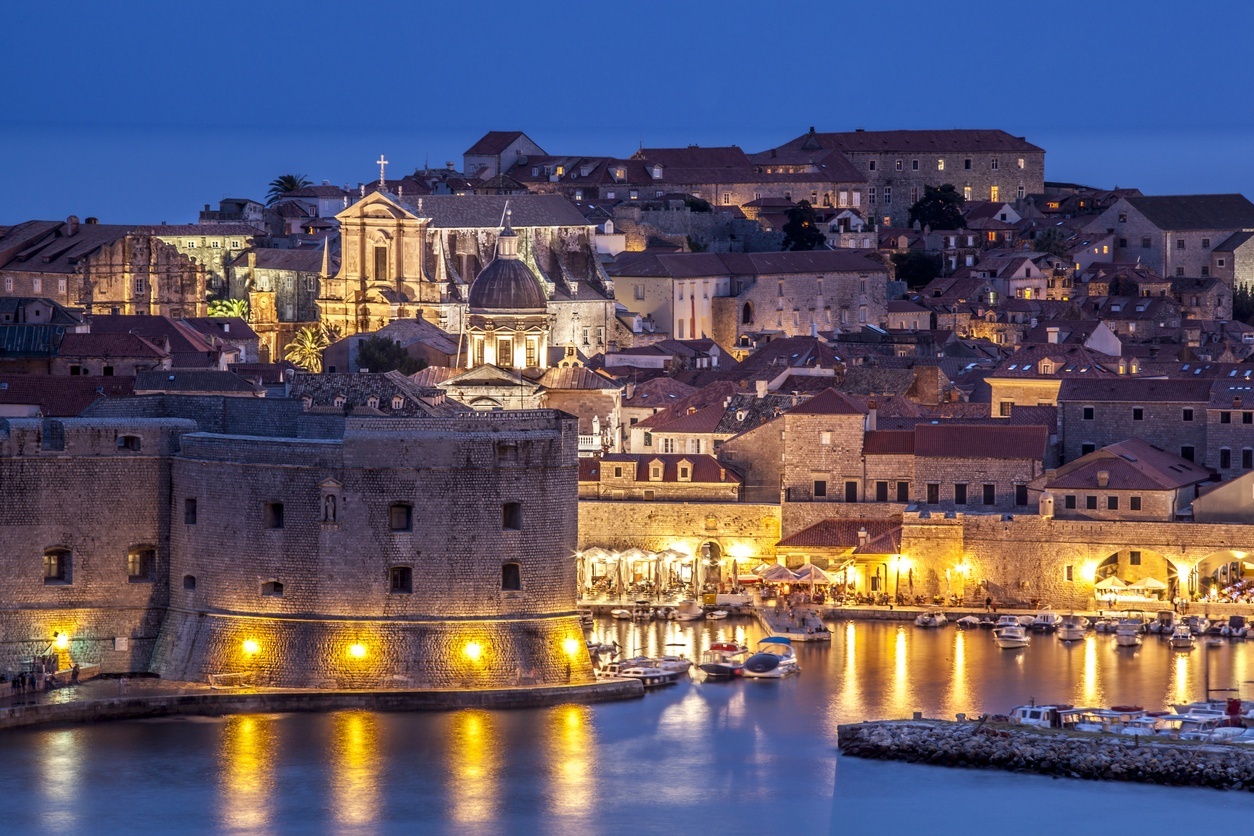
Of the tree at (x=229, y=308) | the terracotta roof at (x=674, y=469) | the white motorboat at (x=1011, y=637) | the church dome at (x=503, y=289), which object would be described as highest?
the tree at (x=229, y=308)

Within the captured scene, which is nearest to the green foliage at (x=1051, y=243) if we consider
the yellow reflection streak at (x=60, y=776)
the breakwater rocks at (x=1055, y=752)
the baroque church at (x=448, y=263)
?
the baroque church at (x=448, y=263)

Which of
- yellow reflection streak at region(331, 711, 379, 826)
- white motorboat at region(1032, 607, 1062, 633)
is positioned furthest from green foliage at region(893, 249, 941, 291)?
yellow reflection streak at region(331, 711, 379, 826)

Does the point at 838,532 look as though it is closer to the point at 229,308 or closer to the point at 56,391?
the point at 56,391

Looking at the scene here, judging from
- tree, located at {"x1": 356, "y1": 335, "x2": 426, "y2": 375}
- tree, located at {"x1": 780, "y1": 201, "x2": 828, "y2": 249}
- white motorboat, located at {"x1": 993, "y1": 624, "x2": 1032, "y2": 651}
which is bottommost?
white motorboat, located at {"x1": 993, "y1": 624, "x2": 1032, "y2": 651}

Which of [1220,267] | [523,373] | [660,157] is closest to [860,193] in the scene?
[660,157]

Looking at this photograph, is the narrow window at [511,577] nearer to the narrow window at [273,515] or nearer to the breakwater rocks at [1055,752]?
the narrow window at [273,515]

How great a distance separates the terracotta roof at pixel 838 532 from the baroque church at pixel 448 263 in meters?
28.6

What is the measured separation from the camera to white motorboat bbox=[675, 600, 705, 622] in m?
54.0

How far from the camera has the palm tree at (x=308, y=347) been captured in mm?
80125

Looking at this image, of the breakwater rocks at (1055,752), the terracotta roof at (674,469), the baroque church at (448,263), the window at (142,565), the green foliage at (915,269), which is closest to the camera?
the breakwater rocks at (1055,752)

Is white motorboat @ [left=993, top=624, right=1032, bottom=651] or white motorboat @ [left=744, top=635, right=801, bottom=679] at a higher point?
white motorboat @ [left=993, top=624, right=1032, bottom=651]

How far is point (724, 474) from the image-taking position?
5834cm

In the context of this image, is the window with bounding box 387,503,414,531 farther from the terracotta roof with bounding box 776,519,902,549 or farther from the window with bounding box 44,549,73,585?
the terracotta roof with bounding box 776,519,902,549

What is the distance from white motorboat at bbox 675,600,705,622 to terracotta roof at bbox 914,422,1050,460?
5196mm
